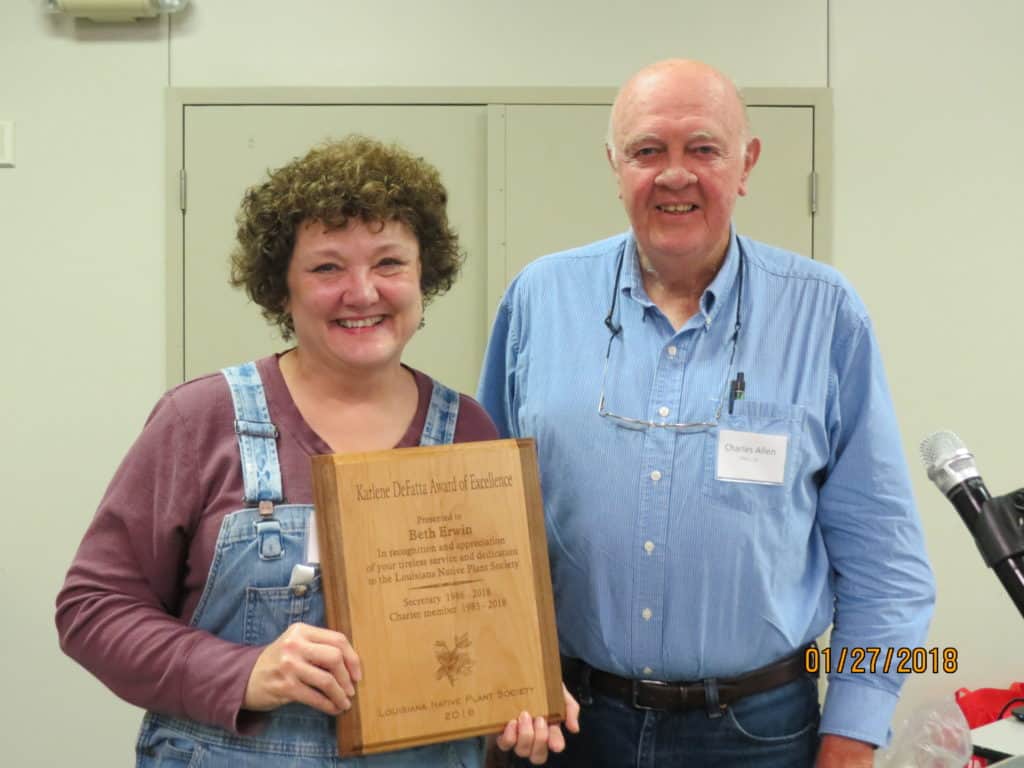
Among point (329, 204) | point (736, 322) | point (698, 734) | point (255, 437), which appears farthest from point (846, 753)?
point (329, 204)

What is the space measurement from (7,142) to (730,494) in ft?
8.56

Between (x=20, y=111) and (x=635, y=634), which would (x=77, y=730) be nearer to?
(x=20, y=111)

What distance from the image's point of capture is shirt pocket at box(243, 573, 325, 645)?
1.27 m

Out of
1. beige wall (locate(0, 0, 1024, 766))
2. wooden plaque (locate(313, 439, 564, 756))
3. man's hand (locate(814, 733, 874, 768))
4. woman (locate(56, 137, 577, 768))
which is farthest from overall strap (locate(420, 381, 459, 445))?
beige wall (locate(0, 0, 1024, 766))

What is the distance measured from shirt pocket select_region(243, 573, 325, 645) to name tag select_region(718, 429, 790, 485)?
0.69 m

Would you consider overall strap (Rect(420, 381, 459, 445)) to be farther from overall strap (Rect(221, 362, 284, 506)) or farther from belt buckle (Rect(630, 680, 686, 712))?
belt buckle (Rect(630, 680, 686, 712))

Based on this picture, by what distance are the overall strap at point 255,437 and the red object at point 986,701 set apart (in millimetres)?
2580

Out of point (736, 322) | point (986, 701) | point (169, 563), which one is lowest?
point (986, 701)

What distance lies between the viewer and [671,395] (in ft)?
5.41

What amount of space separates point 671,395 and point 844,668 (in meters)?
0.55

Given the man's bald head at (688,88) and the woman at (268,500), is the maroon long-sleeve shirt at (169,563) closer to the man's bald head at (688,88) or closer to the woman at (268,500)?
the woman at (268,500)

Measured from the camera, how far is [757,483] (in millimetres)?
1604

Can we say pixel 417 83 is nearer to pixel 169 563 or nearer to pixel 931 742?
pixel 169 563
